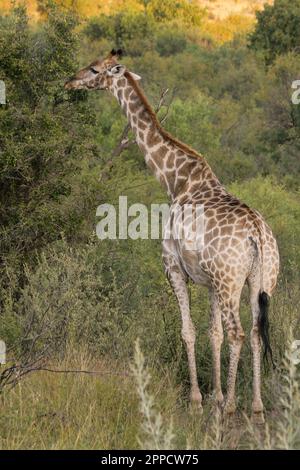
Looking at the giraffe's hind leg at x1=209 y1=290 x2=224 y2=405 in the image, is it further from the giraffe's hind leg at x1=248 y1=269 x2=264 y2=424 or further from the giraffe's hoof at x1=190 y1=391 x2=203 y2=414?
the giraffe's hind leg at x1=248 y1=269 x2=264 y2=424

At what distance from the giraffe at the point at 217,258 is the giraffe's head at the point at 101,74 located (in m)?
0.53

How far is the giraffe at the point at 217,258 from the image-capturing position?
6.27 meters

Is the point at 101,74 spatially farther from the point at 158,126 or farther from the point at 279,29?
the point at 279,29

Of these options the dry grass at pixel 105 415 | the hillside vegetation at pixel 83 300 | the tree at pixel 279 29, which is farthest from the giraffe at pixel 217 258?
the tree at pixel 279 29

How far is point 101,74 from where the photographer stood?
8.04m

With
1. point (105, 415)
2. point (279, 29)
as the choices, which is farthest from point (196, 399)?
point (279, 29)

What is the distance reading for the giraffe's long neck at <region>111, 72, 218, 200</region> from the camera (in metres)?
7.16

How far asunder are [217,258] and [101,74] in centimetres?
247

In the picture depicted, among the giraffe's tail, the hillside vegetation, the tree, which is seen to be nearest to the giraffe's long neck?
the hillside vegetation

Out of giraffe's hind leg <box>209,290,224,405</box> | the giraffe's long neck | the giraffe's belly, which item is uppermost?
the giraffe's long neck

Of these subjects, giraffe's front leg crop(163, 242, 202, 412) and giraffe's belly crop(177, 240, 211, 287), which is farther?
giraffe's front leg crop(163, 242, 202, 412)

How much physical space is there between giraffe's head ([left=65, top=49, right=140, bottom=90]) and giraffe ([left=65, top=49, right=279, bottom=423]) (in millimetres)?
530

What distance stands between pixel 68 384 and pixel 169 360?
1.47 m

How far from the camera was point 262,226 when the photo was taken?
6336 mm
